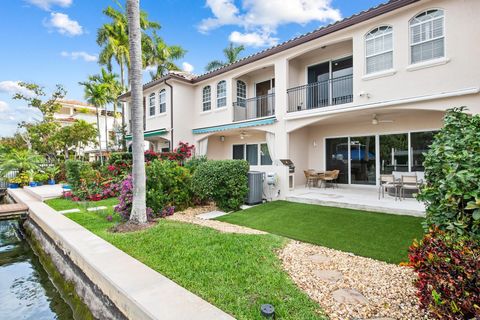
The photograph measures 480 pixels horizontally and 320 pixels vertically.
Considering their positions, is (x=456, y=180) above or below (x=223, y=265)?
above

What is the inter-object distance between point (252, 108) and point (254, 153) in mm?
3464

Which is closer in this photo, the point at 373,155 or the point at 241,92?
the point at 373,155

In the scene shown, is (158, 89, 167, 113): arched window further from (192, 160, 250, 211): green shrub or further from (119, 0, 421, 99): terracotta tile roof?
(192, 160, 250, 211): green shrub

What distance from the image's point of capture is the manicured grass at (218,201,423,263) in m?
6.54

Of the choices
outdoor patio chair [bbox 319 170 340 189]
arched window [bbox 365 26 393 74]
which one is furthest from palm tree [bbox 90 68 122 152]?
arched window [bbox 365 26 393 74]

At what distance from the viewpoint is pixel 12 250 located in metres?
9.70

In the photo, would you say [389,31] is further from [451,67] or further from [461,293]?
[461,293]

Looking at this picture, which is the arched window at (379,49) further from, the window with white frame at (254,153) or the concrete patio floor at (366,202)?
the window with white frame at (254,153)

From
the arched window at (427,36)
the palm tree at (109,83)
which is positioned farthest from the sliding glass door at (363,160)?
the palm tree at (109,83)

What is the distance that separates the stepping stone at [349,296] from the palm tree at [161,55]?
36.1m

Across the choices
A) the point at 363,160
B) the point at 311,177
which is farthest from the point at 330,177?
the point at 363,160

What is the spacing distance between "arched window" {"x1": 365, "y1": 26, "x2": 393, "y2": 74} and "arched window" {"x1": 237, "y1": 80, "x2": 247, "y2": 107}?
9.05 metres

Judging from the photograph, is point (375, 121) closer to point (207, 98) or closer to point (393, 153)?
point (393, 153)

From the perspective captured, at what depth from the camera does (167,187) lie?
11.1 m
